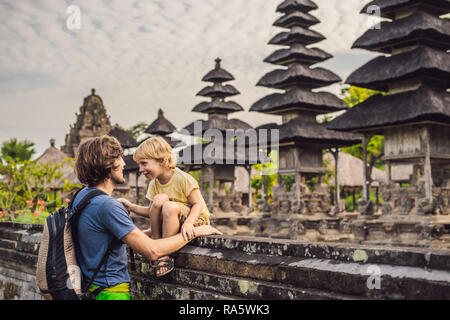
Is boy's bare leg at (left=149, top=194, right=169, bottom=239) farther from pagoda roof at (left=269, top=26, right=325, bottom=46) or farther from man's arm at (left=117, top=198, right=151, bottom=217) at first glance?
pagoda roof at (left=269, top=26, right=325, bottom=46)

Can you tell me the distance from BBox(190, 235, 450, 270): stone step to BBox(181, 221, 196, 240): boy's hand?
16 cm

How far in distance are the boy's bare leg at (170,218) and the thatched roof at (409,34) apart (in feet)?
46.1

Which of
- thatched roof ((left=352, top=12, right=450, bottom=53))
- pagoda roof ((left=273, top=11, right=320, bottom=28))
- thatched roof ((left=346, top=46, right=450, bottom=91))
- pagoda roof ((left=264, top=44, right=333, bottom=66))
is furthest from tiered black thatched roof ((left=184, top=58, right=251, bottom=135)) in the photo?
thatched roof ((left=352, top=12, right=450, bottom=53))

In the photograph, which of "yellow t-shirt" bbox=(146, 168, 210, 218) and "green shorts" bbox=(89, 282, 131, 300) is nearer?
"green shorts" bbox=(89, 282, 131, 300)

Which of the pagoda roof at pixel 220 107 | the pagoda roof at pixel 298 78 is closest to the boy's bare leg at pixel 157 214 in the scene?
the pagoda roof at pixel 298 78

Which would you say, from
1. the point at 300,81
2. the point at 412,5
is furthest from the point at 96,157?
the point at 300,81

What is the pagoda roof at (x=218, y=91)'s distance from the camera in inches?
1069

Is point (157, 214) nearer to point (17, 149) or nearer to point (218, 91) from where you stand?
point (218, 91)

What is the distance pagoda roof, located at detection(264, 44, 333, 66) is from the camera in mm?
22428

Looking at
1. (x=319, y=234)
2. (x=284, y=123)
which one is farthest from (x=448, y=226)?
(x=284, y=123)

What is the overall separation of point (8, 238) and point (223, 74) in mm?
21706

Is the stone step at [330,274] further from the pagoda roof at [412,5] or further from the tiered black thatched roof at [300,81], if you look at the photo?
the tiered black thatched roof at [300,81]

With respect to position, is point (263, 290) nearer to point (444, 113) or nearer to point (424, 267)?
point (424, 267)

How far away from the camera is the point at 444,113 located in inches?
566
